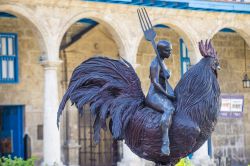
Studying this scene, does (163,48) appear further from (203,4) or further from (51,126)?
(203,4)

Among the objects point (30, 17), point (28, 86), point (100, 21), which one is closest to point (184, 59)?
point (100, 21)

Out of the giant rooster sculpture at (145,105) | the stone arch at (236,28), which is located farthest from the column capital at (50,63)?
the giant rooster sculpture at (145,105)

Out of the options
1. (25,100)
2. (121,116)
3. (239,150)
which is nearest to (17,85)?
(25,100)

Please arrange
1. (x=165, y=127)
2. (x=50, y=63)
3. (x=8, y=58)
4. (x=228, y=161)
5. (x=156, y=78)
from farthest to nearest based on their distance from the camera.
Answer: (x=228, y=161)
(x=8, y=58)
(x=50, y=63)
(x=156, y=78)
(x=165, y=127)

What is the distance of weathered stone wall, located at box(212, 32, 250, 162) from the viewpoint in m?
23.2

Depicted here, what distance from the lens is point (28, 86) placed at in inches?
761

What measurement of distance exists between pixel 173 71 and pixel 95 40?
2.94 meters

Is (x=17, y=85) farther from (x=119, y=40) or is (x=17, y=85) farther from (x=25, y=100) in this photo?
(x=119, y=40)

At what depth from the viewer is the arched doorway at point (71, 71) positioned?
→ 20078 mm

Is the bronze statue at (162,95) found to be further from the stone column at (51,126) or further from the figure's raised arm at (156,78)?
the stone column at (51,126)

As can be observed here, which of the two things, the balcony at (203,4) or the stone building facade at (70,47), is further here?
the balcony at (203,4)

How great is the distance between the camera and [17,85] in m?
19.1

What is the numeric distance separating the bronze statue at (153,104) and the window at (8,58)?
9.99 meters

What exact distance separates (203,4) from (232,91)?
5.25 m
